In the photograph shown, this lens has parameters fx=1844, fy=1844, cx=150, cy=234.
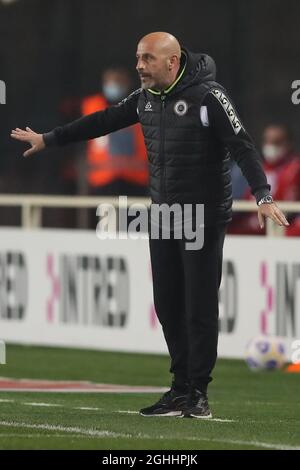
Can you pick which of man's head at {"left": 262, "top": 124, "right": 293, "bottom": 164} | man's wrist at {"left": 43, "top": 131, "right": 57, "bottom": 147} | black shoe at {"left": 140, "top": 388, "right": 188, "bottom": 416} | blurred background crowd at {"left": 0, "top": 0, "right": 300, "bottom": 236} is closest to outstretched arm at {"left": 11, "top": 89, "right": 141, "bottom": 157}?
man's wrist at {"left": 43, "top": 131, "right": 57, "bottom": 147}

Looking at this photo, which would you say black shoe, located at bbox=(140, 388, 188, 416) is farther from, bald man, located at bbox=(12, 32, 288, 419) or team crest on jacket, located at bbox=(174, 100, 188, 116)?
team crest on jacket, located at bbox=(174, 100, 188, 116)

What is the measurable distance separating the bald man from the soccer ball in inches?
181

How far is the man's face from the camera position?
32.5 ft

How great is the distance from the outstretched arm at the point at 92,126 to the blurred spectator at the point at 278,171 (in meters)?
5.81

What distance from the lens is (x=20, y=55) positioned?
20312 mm

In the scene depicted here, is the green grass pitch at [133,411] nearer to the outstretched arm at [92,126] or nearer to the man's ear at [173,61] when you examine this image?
the outstretched arm at [92,126]

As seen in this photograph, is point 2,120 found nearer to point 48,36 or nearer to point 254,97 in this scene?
point 48,36

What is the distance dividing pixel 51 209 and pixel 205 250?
9.20 meters

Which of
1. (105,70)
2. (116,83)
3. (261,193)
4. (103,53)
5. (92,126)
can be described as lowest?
(261,193)

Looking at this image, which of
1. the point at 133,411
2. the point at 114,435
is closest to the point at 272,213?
the point at 114,435

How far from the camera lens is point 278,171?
652 inches

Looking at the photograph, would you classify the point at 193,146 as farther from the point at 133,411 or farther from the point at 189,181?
the point at 133,411

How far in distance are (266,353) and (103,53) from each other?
591 centimetres
